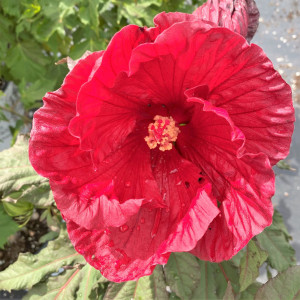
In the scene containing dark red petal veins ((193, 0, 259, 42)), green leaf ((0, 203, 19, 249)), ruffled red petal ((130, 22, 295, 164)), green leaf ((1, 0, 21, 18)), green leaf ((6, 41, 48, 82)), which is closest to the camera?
ruffled red petal ((130, 22, 295, 164))

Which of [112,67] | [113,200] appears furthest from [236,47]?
[113,200]

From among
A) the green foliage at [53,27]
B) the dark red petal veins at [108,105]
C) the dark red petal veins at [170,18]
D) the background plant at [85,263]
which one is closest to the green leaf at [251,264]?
the background plant at [85,263]

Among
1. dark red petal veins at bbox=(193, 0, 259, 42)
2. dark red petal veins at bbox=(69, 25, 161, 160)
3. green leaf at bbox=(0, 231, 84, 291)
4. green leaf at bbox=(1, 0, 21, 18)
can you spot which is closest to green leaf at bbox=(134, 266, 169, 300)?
green leaf at bbox=(0, 231, 84, 291)

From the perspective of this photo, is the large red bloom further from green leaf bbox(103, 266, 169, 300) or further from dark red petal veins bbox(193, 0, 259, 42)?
green leaf bbox(103, 266, 169, 300)

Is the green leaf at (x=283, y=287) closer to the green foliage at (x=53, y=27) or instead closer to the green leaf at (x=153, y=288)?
the green leaf at (x=153, y=288)

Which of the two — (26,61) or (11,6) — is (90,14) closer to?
(11,6)

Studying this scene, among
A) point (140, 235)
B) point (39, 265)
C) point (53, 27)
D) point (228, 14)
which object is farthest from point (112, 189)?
point (53, 27)
